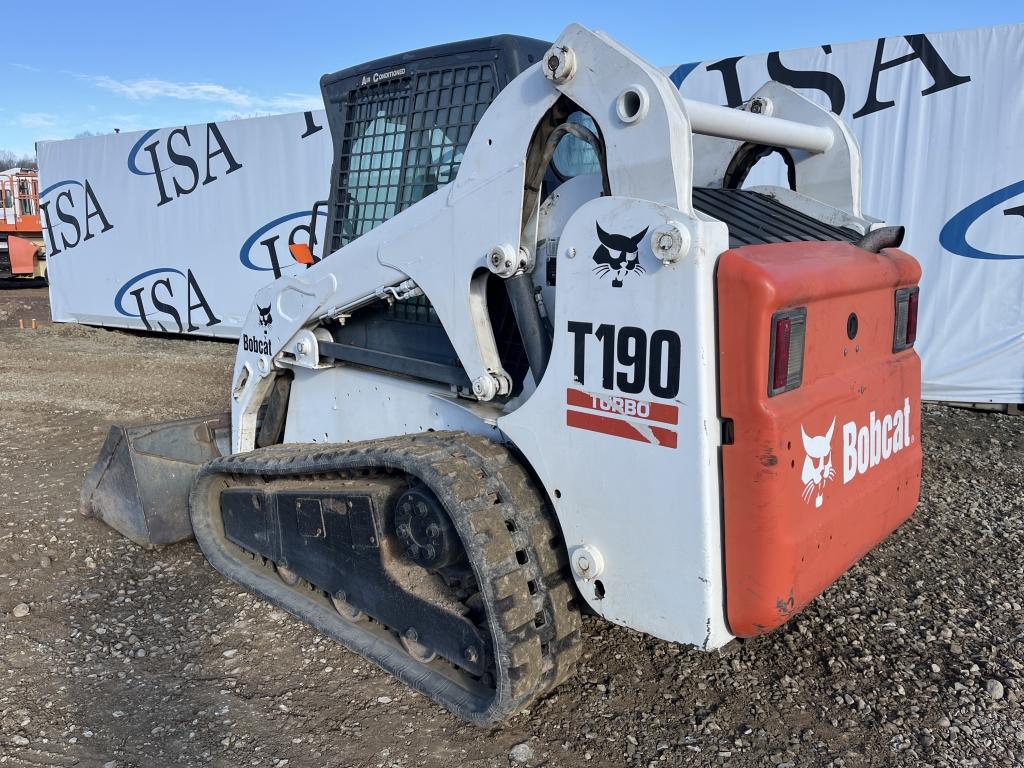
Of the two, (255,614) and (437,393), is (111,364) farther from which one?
(437,393)

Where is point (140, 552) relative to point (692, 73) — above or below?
below

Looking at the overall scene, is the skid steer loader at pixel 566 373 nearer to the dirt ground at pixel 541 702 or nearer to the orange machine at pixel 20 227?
the dirt ground at pixel 541 702

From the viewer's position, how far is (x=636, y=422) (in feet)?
7.43

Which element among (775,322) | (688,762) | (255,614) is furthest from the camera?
(255,614)

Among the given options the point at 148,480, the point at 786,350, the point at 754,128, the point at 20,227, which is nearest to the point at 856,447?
the point at 786,350

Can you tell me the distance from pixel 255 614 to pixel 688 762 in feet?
6.20

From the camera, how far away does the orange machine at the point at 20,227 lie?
753 inches

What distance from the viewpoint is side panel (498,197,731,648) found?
84.4 inches

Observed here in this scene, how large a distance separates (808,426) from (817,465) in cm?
13

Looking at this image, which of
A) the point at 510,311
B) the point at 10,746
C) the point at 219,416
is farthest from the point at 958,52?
the point at 10,746

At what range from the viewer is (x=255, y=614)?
11.4ft

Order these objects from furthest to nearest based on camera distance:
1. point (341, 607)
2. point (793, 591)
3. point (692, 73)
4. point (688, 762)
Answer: point (692, 73)
point (341, 607)
point (688, 762)
point (793, 591)

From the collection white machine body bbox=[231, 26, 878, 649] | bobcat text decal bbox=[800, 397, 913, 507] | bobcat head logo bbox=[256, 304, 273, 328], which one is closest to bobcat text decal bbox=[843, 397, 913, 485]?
bobcat text decal bbox=[800, 397, 913, 507]

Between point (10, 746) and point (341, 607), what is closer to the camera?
point (10, 746)
